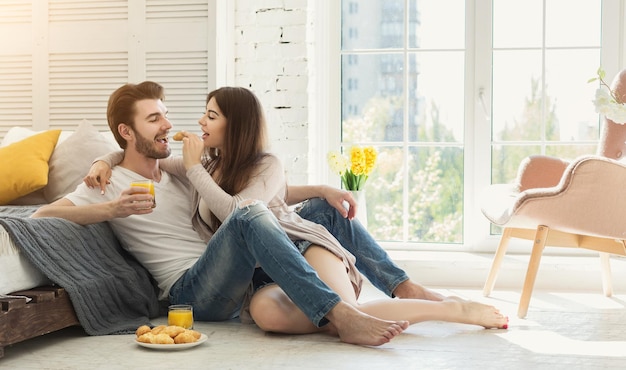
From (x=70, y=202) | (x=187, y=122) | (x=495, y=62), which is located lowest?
(x=70, y=202)

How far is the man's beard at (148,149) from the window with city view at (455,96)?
1.89 m

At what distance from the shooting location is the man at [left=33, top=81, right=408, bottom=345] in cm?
254

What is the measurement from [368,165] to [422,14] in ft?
3.15

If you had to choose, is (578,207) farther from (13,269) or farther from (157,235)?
(13,269)

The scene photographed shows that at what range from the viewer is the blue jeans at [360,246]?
308 cm

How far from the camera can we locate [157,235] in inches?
117

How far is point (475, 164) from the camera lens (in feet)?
15.1

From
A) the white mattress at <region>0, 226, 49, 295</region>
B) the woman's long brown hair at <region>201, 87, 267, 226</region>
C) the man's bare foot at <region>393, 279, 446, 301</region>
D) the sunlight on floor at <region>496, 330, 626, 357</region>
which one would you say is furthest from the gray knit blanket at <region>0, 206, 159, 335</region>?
the sunlight on floor at <region>496, 330, 626, 357</region>

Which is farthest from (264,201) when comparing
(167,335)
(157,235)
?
(167,335)

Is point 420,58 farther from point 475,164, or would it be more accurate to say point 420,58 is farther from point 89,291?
point 89,291

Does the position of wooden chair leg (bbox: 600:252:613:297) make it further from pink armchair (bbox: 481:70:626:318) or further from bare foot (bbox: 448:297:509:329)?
bare foot (bbox: 448:297:509:329)

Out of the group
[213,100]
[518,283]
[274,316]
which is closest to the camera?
[274,316]

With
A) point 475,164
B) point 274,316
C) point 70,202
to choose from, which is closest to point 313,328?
point 274,316

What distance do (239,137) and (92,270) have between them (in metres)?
0.69
